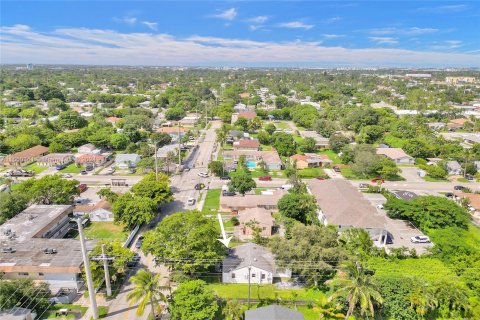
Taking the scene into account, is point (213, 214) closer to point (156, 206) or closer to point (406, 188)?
point (156, 206)

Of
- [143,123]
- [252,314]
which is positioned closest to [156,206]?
[252,314]

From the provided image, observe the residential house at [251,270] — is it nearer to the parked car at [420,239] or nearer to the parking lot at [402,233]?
the parking lot at [402,233]

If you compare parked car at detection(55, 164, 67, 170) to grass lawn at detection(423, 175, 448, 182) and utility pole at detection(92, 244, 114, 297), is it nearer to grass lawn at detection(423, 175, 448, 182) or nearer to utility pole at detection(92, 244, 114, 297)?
utility pole at detection(92, 244, 114, 297)

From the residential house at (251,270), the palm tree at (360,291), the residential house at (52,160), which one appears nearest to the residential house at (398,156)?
the residential house at (251,270)

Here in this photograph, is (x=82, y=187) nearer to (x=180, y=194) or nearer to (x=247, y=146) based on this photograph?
(x=180, y=194)

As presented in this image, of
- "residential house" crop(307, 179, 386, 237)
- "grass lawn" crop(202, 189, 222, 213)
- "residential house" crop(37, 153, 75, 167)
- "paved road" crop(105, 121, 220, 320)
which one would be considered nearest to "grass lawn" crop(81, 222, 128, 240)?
"paved road" crop(105, 121, 220, 320)

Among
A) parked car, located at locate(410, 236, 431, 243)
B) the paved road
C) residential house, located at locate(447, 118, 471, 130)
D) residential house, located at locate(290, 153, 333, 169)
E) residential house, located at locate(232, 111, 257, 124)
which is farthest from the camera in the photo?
residential house, located at locate(232, 111, 257, 124)

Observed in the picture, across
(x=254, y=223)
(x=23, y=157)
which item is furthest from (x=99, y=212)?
(x=23, y=157)
